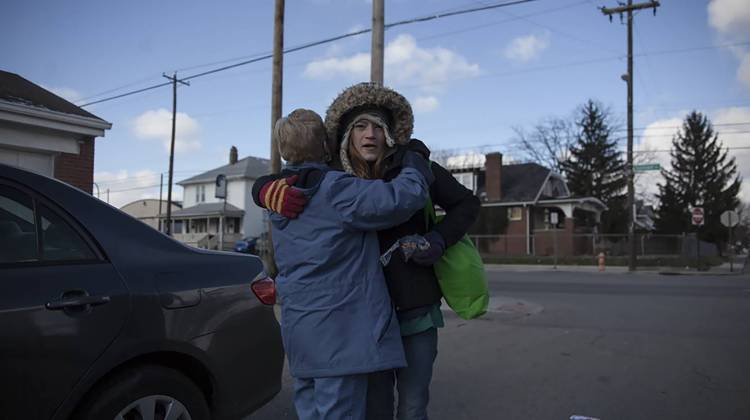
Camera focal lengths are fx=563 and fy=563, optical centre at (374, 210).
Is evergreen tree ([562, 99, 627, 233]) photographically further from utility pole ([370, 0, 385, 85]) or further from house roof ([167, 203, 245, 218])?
utility pole ([370, 0, 385, 85])

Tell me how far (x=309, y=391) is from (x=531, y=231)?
116 ft

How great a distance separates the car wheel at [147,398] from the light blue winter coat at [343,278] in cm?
84

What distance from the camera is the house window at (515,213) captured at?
36406mm

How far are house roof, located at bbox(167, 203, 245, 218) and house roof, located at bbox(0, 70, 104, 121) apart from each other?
36243mm

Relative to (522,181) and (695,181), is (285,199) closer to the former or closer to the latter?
(522,181)

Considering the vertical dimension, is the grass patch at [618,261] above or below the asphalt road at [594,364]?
above

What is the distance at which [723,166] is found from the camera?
4809 centimetres

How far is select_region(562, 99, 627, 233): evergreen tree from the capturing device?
45562 millimetres

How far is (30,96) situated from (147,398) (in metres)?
6.88

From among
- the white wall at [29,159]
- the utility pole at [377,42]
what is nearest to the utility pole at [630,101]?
the utility pole at [377,42]

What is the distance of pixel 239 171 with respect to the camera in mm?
47750

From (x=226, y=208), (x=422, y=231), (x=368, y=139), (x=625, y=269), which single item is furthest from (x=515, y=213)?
(x=368, y=139)

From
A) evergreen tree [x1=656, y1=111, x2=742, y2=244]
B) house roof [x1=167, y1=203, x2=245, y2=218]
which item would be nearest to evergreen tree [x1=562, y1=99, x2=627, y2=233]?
evergreen tree [x1=656, y1=111, x2=742, y2=244]

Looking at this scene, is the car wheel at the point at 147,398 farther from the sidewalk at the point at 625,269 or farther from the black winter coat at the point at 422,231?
the sidewalk at the point at 625,269
